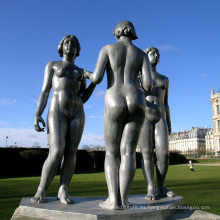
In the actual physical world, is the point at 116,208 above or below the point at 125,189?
below

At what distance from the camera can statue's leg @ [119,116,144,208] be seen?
3891 mm

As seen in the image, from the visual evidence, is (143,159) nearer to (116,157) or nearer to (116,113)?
(116,157)

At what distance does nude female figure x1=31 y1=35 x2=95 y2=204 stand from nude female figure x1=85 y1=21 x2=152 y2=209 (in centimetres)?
73

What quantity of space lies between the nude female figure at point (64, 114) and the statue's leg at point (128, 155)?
1.13 metres

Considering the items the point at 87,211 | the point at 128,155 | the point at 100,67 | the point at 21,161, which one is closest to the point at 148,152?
the point at 128,155

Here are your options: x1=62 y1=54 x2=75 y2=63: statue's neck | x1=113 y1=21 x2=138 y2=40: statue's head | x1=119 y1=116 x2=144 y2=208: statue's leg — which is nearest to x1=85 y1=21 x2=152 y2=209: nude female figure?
x1=119 y1=116 x2=144 y2=208: statue's leg

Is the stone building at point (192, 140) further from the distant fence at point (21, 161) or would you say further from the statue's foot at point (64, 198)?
the statue's foot at point (64, 198)

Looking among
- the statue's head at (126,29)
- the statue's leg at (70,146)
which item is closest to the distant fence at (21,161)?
the statue's leg at (70,146)

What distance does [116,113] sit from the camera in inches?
159

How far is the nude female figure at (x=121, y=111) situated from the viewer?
395 cm

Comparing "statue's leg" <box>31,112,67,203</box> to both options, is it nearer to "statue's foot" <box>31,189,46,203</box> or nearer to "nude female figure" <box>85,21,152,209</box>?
"statue's foot" <box>31,189,46,203</box>

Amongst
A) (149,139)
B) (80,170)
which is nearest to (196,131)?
(80,170)

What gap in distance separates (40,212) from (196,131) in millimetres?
140942

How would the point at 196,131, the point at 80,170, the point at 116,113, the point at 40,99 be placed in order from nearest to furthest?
the point at 116,113, the point at 40,99, the point at 80,170, the point at 196,131
